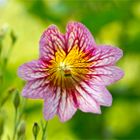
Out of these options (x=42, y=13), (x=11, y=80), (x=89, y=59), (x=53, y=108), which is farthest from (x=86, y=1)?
(x=53, y=108)

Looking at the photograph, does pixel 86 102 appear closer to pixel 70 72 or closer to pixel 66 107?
pixel 66 107

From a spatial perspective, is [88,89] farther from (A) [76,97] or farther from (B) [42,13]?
(B) [42,13]

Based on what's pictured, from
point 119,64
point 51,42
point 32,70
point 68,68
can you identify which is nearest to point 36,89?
point 32,70

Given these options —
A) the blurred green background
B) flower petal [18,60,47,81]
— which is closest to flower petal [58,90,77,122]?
flower petal [18,60,47,81]

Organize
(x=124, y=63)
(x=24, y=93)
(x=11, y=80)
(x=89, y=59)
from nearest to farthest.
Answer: (x=24, y=93)
(x=89, y=59)
(x=11, y=80)
(x=124, y=63)

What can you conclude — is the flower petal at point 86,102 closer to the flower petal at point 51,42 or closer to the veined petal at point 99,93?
the veined petal at point 99,93
